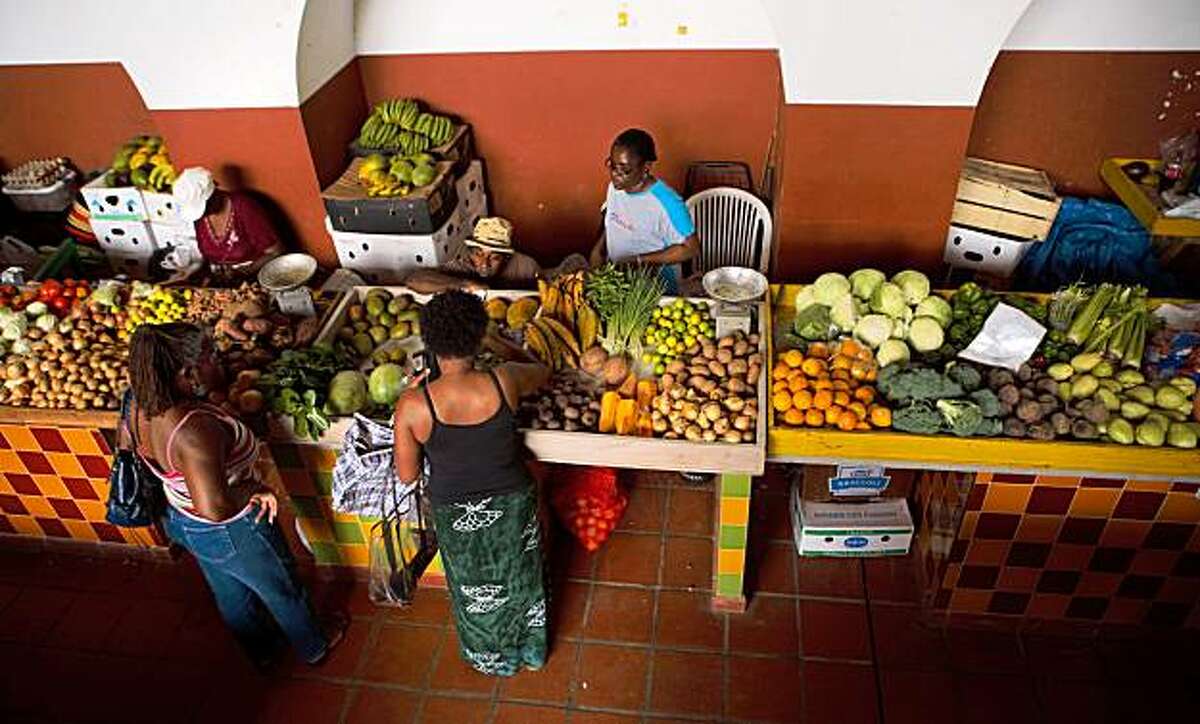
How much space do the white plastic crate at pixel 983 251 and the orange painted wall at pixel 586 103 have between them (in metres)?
1.35

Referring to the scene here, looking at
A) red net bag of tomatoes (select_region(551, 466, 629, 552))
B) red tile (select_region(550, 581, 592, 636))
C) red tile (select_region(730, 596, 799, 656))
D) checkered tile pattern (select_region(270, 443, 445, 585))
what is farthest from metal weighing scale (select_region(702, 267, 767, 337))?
checkered tile pattern (select_region(270, 443, 445, 585))

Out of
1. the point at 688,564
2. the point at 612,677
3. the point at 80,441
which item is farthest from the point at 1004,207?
the point at 80,441

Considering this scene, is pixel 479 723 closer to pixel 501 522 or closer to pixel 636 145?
pixel 501 522

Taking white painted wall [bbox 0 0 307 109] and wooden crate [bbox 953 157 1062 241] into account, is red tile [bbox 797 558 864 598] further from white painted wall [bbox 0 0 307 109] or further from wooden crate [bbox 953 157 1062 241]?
white painted wall [bbox 0 0 307 109]

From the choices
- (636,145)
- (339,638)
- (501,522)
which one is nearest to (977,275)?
(636,145)

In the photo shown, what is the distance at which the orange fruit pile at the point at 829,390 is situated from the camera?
3449 mm

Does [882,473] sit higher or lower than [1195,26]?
lower

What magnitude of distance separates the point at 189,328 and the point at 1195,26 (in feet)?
17.0

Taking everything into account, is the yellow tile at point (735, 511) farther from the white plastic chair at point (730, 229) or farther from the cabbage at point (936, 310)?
the white plastic chair at point (730, 229)

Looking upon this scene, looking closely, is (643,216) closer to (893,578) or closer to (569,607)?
(569,607)

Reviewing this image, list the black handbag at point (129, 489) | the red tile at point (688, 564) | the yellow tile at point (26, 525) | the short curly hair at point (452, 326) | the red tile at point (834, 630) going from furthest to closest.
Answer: the yellow tile at point (26, 525), the red tile at point (688, 564), the red tile at point (834, 630), the black handbag at point (129, 489), the short curly hair at point (452, 326)

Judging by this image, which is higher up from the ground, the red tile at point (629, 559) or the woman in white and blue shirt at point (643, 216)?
the woman in white and blue shirt at point (643, 216)

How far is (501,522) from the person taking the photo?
3322 millimetres

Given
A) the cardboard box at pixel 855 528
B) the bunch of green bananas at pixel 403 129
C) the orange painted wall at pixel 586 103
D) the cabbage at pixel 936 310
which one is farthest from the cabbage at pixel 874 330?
the bunch of green bananas at pixel 403 129
